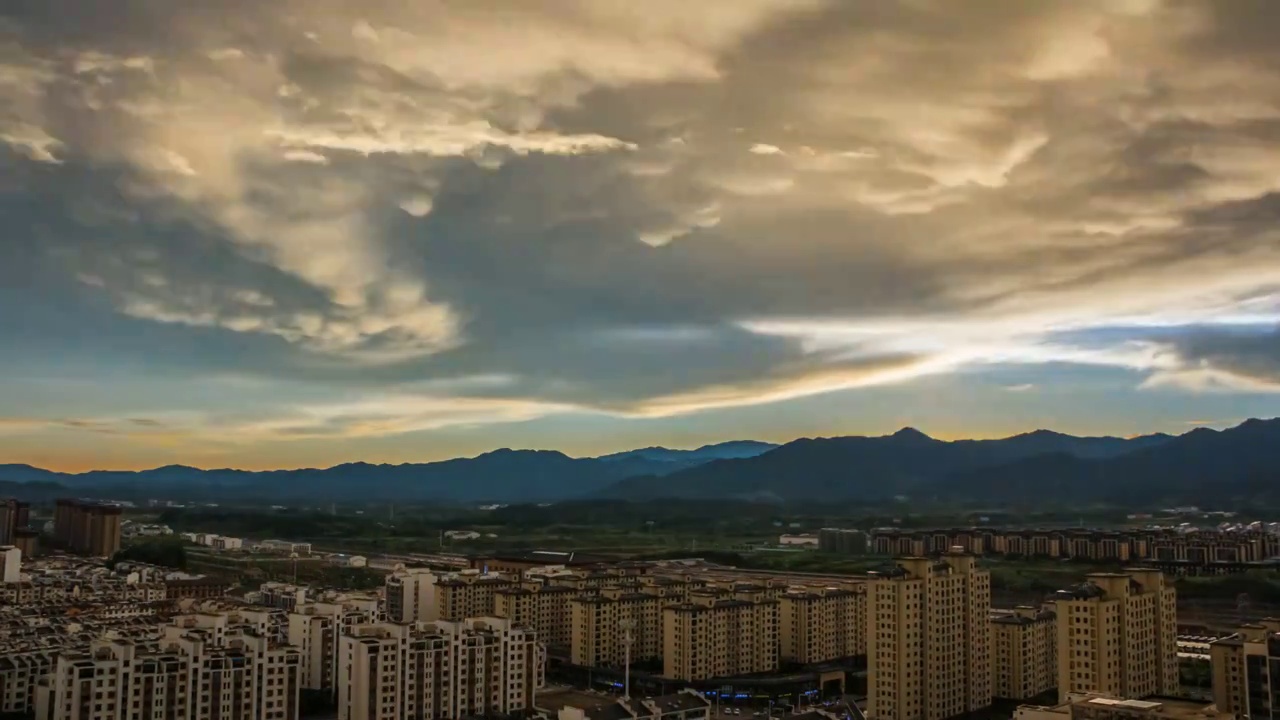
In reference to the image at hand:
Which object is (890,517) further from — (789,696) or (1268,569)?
(789,696)

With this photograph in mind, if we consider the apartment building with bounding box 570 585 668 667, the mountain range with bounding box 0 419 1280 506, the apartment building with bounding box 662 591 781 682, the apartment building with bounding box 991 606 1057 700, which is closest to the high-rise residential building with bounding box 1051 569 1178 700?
the apartment building with bounding box 991 606 1057 700

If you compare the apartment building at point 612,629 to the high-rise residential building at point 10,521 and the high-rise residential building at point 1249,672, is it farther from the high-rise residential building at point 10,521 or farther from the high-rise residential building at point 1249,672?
the high-rise residential building at point 10,521

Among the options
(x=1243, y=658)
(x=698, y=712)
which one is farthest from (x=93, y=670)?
(x=1243, y=658)

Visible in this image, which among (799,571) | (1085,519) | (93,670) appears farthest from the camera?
(1085,519)

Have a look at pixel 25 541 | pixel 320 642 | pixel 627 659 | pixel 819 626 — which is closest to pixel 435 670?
pixel 627 659

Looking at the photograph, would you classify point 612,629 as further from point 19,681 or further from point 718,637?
point 19,681

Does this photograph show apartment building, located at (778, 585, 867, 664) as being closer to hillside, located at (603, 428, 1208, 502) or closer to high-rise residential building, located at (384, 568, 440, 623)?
high-rise residential building, located at (384, 568, 440, 623)
